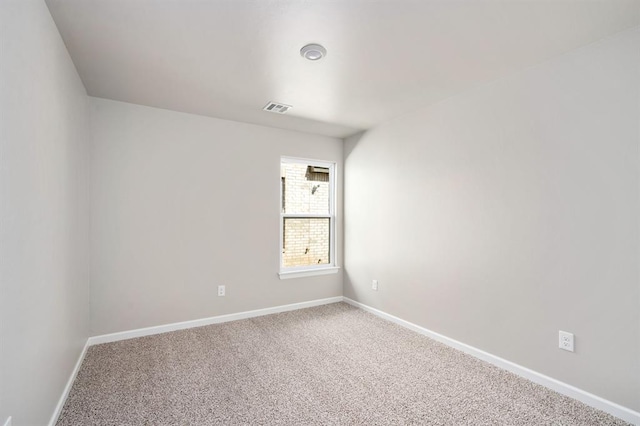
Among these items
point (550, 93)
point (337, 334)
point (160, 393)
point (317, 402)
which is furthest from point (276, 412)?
point (550, 93)

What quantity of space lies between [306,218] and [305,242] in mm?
333

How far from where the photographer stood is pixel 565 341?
2.23 metres

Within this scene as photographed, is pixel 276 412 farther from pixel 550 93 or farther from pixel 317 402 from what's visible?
pixel 550 93

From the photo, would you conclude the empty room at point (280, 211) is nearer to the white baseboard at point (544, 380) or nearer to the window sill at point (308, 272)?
the white baseboard at point (544, 380)

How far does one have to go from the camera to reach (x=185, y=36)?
2.04 metres

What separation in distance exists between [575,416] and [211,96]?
3684 mm

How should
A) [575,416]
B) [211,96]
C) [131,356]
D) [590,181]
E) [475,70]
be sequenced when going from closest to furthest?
[575,416]
[590,181]
[475,70]
[131,356]
[211,96]

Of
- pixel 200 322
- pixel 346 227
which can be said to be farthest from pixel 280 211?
pixel 200 322

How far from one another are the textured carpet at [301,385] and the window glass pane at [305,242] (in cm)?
121

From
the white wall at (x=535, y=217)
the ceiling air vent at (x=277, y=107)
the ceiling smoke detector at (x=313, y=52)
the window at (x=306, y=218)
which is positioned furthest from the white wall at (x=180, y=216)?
the ceiling smoke detector at (x=313, y=52)

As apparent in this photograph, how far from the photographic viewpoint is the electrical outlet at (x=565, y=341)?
220cm

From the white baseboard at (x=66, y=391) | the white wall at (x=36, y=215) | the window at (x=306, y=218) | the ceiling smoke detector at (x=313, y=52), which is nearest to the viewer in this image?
the white wall at (x=36, y=215)

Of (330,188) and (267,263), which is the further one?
(330,188)

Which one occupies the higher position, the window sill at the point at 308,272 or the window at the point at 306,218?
the window at the point at 306,218
